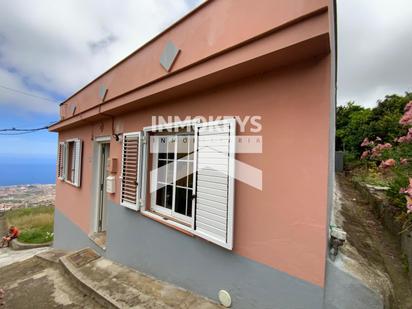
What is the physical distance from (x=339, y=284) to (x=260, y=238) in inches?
32.4

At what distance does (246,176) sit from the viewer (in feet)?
8.52

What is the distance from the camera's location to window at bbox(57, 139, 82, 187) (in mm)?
7110

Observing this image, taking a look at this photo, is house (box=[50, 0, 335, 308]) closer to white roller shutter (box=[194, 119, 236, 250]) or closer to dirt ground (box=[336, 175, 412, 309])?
white roller shutter (box=[194, 119, 236, 250])

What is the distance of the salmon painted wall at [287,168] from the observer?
6.66ft

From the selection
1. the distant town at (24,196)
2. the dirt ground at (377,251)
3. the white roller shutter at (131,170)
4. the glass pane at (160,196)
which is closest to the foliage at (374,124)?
the dirt ground at (377,251)

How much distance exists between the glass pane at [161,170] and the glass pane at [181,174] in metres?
0.44

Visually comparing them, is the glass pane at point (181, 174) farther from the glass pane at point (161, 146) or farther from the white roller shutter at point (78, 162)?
the white roller shutter at point (78, 162)

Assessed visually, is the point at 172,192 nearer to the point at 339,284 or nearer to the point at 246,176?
the point at 246,176

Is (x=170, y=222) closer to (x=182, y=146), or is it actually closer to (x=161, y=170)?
(x=161, y=170)

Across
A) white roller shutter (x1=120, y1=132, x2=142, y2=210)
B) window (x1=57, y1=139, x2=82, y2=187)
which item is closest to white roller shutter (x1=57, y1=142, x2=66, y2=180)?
window (x1=57, y1=139, x2=82, y2=187)

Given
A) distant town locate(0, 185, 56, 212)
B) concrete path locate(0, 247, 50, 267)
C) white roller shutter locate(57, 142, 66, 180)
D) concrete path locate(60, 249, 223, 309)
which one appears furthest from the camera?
distant town locate(0, 185, 56, 212)

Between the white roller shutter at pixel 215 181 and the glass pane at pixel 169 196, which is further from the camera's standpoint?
the glass pane at pixel 169 196

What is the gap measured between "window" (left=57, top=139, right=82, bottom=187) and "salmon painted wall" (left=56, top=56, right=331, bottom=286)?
6159 millimetres

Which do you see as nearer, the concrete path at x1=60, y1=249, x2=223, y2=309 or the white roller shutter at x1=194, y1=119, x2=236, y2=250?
the white roller shutter at x1=194, y1=119, x2=236, y2=250
